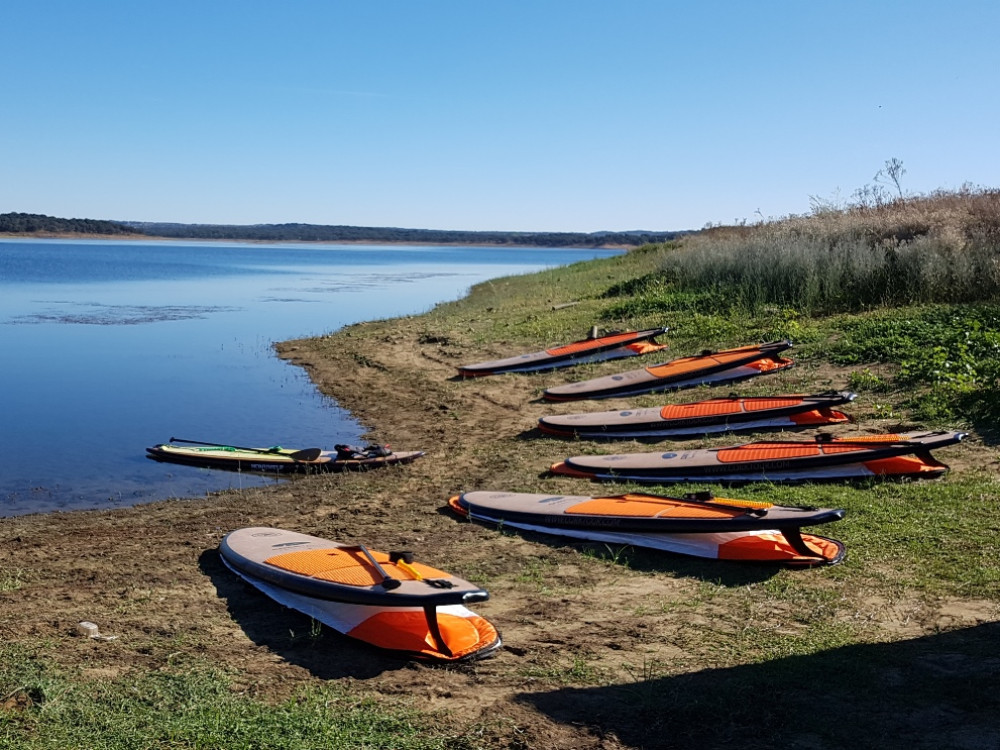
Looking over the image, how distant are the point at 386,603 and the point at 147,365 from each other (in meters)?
15.3

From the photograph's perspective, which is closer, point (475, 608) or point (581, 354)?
point (475, 608)

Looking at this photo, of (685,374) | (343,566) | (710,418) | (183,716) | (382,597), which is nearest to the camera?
(183,716)

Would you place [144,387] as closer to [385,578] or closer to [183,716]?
[385,578]

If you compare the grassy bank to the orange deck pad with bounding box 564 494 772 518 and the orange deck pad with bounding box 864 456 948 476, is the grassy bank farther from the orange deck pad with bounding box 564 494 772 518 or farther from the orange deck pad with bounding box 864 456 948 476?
the orange deck pad with bounding box 564 494 772 518

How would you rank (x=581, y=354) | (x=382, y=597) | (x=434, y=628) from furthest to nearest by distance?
(x=581, y=354)
(x=382, y=597)
(x=434, y=628)

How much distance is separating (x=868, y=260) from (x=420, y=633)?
12340 mm

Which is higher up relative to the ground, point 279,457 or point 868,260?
point 868,260

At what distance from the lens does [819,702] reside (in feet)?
14.3

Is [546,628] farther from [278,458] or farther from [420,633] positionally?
[278,458]

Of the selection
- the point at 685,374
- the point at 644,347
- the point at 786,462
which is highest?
the point at 644,347

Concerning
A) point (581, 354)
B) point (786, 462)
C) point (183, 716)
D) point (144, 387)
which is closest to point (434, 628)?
point (183, 716)

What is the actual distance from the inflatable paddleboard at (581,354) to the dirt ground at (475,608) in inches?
198

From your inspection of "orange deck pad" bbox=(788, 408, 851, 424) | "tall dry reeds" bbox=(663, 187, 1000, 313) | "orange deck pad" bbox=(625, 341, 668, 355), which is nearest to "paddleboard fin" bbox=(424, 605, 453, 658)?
"orange deck pad" bbox=(788, 408, 851, 424)

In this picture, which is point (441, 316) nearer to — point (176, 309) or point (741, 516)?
point (176, 309)
